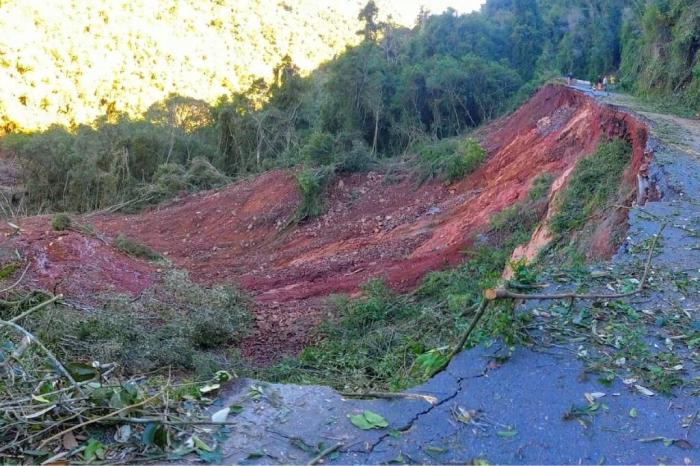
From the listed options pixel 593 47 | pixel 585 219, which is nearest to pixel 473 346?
pixel 585 219

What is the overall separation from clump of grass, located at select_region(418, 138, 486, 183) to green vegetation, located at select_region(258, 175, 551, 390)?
194 inches

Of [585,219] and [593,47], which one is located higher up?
[593,47]

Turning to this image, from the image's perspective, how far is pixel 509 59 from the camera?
3012cm

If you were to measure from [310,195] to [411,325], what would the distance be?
9.96 m

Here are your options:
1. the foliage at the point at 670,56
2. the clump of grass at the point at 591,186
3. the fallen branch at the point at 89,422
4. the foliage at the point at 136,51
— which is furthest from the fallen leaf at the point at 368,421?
the foliage at the point at 136,51

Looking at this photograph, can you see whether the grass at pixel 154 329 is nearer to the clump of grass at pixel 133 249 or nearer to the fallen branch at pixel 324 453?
the fallen branch at pixel 324 453

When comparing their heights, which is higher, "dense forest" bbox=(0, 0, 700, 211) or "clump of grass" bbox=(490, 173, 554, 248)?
"dense forest" bbox=(0, 0, 700, 211)

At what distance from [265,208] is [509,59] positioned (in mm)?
18483

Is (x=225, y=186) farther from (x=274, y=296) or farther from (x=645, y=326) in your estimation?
(x=645, y=326)

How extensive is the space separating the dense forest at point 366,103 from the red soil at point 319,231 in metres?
1.25

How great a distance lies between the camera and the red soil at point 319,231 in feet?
32.6

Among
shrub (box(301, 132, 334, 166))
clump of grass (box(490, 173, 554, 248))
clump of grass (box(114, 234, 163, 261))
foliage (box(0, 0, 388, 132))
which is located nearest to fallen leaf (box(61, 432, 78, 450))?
clump of grass (box(490, 173, 554, 248))

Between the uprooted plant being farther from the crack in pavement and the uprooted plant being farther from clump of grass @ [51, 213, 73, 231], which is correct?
clump of grass @ [51, 213, 73, 231]

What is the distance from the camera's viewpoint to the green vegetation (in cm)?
419
